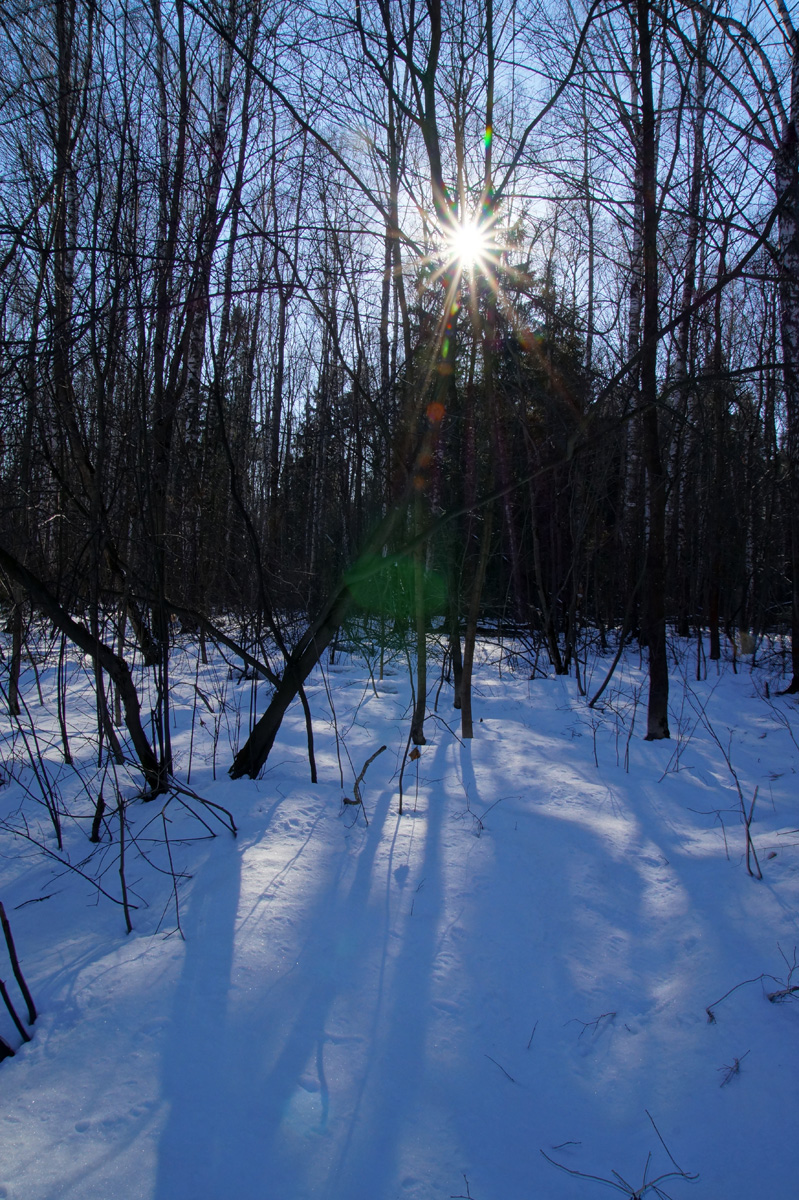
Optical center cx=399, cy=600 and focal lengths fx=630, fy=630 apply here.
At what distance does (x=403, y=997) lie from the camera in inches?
78.0

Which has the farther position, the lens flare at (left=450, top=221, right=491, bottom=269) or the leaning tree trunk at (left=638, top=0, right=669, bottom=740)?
the leaning tree trunk at (left=638, top=0, right=669, bottom=740)

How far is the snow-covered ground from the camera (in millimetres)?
1467

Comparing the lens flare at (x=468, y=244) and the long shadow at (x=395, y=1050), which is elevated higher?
the lens flare at (x=468, y=244)

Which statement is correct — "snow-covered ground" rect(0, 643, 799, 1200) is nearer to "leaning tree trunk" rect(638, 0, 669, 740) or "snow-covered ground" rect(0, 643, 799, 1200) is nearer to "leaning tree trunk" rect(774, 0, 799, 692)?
"leaning tree trunk" rect(638, 0, 669, 740)

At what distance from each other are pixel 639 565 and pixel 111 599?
8574 mm

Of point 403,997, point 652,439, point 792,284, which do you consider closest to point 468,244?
point 652,439

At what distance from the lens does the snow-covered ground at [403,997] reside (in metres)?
1.47

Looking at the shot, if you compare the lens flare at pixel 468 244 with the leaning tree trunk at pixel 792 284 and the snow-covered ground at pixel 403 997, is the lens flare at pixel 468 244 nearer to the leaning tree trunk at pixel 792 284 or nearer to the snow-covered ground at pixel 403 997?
the leaning tree trunk at pixel 792 284

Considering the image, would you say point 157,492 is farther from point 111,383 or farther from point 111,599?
point 111,599

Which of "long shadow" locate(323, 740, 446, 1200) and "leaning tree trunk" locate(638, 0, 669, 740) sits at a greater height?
"leaning tree trunk" locate(638, 0, 669, 740)

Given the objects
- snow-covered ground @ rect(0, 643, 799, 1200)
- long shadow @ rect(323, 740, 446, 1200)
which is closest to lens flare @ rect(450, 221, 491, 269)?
snow-covered ground @ rect(0, 643, 799, 1200)

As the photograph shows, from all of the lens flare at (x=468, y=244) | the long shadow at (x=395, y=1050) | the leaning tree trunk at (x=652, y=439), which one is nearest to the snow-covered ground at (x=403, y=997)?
the long shadow at (x=395, y=1050)

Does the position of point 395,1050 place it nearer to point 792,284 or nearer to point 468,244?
point 468,244

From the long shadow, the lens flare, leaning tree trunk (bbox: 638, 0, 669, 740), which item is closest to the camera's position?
the long shadow
